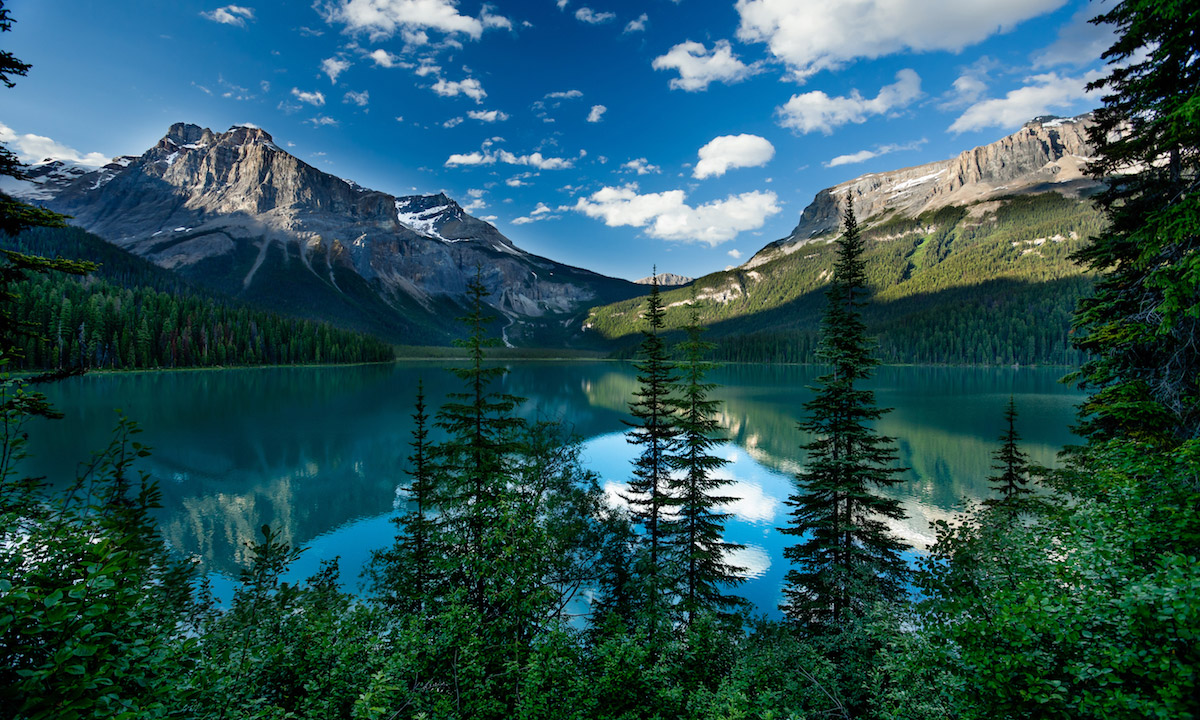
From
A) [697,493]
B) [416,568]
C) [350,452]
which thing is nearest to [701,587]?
[697,493]

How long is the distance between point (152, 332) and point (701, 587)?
127665mm

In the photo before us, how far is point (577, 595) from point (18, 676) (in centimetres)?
1652

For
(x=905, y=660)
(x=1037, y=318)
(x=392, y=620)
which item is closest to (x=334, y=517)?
(x=392, y=620)

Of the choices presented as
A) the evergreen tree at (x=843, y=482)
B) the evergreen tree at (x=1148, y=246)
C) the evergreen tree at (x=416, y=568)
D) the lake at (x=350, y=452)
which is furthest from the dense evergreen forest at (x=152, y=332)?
the evergreen tree at (x=1148, y=246)

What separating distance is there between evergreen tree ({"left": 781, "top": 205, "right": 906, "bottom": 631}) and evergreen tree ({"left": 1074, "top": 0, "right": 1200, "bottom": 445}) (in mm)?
5788

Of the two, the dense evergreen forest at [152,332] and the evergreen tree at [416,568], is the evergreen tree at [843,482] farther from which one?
the dense evergreen forest at [152,332]

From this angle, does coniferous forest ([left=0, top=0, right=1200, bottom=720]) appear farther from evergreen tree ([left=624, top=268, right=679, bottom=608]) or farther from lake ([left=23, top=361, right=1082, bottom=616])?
lake ([left=23, top=361, right=1082, bottom=616])

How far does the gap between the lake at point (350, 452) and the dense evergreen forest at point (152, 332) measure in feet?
30.2

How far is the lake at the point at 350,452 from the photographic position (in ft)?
80.6

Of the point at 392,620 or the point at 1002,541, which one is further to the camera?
the point at 392,620

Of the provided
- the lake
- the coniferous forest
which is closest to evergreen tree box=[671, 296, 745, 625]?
the coniferous forest

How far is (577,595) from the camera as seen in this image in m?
17.8

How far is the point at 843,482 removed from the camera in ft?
47.3

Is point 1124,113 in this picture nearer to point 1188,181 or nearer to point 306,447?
point 1188,181
